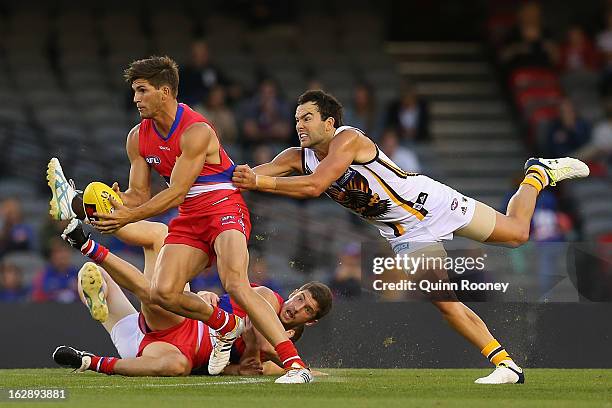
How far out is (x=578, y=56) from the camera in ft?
62.6

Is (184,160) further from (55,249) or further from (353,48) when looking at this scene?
(353,48)

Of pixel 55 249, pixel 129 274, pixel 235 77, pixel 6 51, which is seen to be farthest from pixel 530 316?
pixel 6 51

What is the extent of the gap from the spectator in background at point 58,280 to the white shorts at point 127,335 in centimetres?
306

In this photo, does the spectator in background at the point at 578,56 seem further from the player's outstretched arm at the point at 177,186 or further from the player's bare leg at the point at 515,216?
the player's outstretched arm at the point at 177,186

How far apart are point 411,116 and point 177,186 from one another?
327 inches

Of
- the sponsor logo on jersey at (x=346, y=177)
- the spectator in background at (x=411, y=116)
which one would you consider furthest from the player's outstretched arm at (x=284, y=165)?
the spectator in background at (x=411, y=116)

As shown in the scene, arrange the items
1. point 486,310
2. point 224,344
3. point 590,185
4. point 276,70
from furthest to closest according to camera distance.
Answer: point 276,70 → point 590,185 → point 486,310 → point 224,344

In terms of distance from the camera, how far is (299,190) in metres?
9.80

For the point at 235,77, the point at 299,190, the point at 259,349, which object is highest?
the point at 235,77

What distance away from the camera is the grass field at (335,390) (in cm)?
830

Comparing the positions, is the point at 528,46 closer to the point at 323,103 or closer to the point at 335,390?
the point at 323,103

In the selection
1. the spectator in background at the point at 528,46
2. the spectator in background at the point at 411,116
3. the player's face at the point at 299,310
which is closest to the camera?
the player's face at the point at 299,310

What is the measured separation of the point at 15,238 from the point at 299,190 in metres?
6.37

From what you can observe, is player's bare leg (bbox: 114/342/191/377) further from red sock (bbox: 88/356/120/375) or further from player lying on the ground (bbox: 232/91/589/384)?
player lying on the ground (bbox: 232/91/589/384)
